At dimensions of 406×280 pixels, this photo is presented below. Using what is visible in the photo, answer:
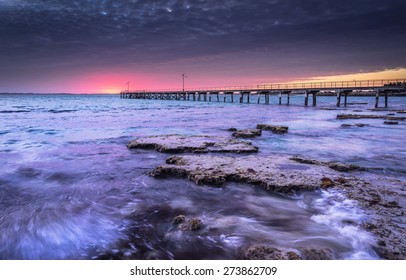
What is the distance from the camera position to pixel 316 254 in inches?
143

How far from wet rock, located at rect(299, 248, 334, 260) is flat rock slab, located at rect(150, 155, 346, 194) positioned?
78.4 inches

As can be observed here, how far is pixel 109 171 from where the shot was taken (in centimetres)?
804

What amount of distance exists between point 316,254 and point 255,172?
120 inches

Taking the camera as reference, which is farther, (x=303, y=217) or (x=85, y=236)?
(x=303, y=217)

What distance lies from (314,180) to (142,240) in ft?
13.0

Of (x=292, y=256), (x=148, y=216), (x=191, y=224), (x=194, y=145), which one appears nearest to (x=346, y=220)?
(x=292, y=256)

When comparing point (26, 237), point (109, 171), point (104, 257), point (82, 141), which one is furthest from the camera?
point (82, 141)

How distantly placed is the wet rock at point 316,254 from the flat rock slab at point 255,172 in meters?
1.99

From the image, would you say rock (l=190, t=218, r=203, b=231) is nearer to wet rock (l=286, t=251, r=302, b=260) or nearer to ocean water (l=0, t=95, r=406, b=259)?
ocean water (l=0, t=95, r=406, b=259)

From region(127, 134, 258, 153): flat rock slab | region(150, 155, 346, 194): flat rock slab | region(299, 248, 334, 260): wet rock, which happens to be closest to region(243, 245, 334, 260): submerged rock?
region(299, 248, 334, 260): wet rock

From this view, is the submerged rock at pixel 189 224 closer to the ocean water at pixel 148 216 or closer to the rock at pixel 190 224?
the rock at pixel 190 224
